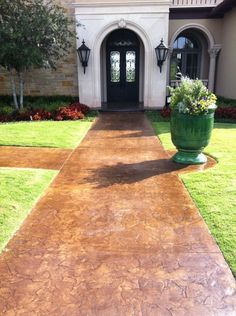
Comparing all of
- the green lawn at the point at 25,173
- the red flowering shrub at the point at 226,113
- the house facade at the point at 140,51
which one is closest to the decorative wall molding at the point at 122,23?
the house facade at the point at 140,51

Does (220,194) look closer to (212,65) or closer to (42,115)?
(42,115)

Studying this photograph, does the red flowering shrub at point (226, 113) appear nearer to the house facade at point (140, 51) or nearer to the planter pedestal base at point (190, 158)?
the house facade at point (140, 51)

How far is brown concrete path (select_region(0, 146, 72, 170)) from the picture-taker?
623 cm

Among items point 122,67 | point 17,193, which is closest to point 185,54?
point 122,67

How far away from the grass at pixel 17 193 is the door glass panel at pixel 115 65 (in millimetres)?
9688

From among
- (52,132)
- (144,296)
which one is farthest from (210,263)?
(52,132)

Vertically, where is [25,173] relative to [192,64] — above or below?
below

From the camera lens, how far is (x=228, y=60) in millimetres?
13398

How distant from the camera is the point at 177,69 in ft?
49.5

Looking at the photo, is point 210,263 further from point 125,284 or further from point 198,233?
point 125,284

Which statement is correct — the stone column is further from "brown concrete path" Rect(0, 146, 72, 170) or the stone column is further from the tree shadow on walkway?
"brown concrete path" Rect(0, 146, 72, 170)

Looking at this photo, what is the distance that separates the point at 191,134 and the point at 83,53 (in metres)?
7.72

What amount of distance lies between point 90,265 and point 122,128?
7020 mm

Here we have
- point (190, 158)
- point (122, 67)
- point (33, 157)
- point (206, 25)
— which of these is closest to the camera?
point (190, 158)
